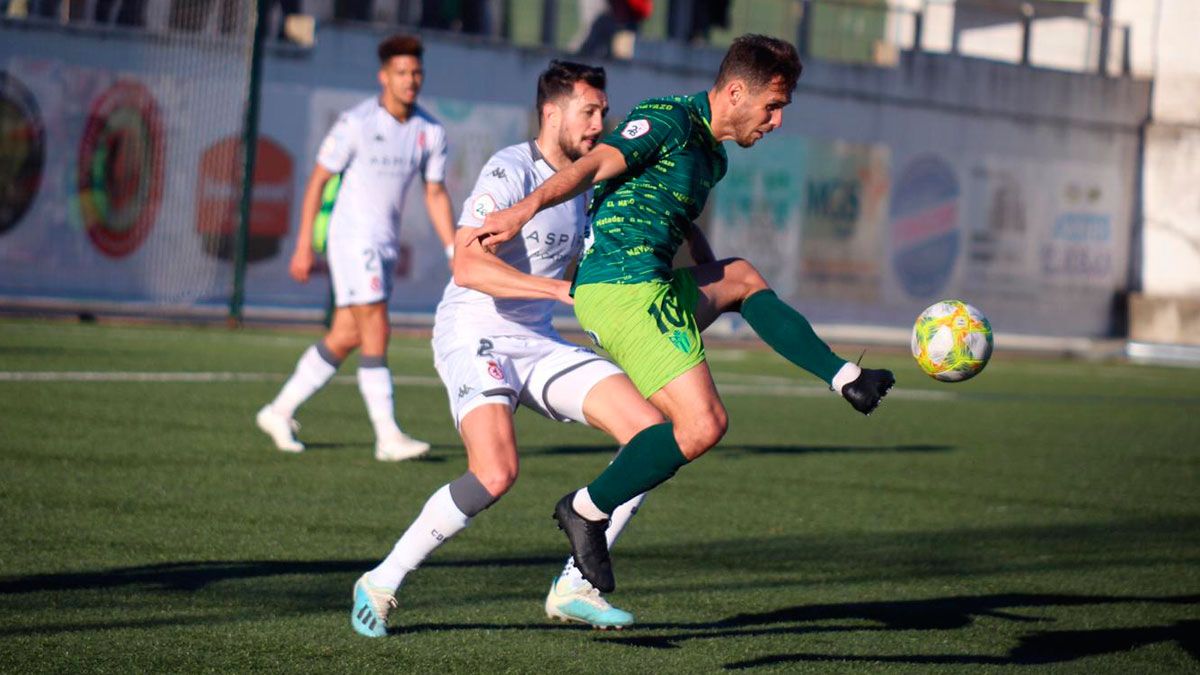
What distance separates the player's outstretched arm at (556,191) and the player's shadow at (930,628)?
143 centimetres

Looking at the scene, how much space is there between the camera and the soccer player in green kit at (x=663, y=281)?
4.97 m

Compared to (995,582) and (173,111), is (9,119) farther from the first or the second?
(995,582)

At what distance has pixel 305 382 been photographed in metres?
9.60

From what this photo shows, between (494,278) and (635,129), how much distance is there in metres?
0.72

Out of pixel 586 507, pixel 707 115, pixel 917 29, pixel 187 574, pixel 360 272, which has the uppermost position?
pixel 917 29

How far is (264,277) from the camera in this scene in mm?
22641

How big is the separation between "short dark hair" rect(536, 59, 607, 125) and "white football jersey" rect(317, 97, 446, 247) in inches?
151

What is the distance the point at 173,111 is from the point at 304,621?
621 inches

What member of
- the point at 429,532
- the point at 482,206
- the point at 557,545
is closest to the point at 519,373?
the point at 482,206

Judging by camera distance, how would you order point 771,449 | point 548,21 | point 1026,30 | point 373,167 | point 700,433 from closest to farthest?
1. point 700,433
2. point 373,167
3. point 771,449
4. point 548,21
5. point 1026,30

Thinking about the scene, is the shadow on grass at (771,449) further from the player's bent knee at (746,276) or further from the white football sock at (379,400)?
the player's bent knee at (746,276)

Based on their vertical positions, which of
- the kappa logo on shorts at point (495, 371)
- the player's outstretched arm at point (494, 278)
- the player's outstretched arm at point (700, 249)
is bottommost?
the kappa logo on shorts at point (495, 371)

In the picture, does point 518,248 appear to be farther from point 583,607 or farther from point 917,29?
point 917,29

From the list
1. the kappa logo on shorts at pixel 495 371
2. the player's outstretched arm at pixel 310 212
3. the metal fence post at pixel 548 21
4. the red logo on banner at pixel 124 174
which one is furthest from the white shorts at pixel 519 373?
the metal fence post at pixel 548 21
